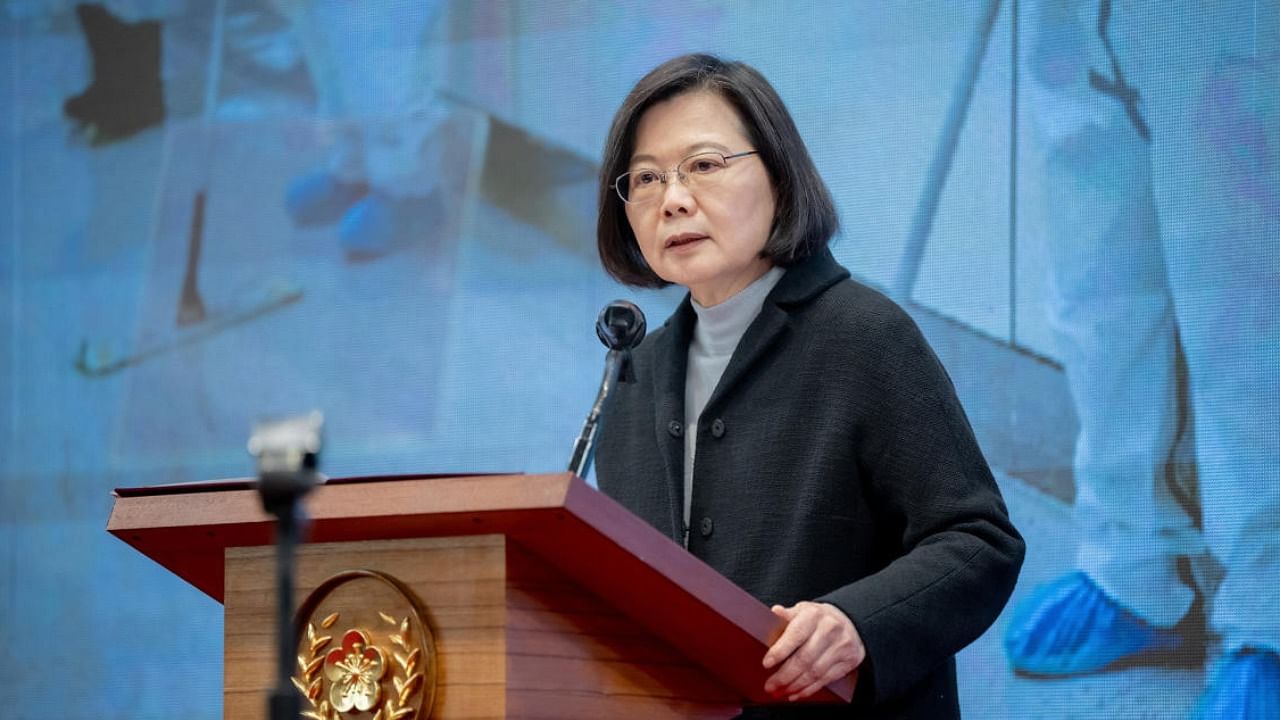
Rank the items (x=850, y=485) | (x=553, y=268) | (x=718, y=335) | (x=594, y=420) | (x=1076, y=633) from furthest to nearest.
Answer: (x=553, y=268) → (x=1076, y=633) → (x=718, y=335) → (x=850, y=485) → (x=594, y=420)

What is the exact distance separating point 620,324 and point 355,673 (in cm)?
58

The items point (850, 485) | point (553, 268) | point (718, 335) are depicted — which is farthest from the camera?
point (553, 268)

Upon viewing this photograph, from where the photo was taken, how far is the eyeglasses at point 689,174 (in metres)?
Answer: 2.18

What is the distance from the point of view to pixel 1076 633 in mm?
3152

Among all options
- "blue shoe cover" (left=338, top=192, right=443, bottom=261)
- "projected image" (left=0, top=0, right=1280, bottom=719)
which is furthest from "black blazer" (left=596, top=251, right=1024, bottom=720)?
"blue shoe cover" (left=338, top=192, right=443, bottom=261)

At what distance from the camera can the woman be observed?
1.83m

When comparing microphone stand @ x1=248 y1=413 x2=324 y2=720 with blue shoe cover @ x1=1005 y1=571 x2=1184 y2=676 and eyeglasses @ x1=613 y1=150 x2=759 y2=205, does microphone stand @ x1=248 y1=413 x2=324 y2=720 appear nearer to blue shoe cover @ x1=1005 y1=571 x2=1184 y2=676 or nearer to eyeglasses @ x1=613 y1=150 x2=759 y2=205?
eyeglasses @ x1=613 y1=150 x2=759 y2=205

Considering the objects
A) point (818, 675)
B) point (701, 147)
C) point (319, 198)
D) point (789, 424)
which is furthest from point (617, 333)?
point (319, 198)

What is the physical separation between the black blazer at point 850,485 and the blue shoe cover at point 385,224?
71.0 inches

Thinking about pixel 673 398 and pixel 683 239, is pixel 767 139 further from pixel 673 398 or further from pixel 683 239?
pixel 673 398

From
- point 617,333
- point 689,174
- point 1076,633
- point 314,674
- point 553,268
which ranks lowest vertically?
point 1076,633

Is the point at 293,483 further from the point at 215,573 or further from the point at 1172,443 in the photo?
the point at 1172,443

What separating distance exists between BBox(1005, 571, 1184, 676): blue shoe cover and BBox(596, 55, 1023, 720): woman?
1247 mm

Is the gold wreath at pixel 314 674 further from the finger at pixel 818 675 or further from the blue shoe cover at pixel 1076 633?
the blue shoe cover at pixel 1076 633
